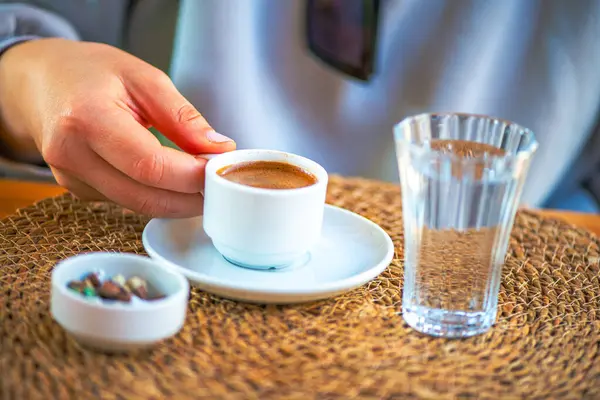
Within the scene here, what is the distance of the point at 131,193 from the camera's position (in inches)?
28.1

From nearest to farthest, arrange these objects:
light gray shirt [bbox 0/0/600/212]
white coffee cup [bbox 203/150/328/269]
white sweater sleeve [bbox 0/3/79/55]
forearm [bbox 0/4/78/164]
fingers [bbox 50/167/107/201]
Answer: white coffee cup [bbox 203/150/328/269]
fingers [bbox 50/167/107/201]
forearm [bbox 0/4/78/164]
white sweater sleeve [bbox 0/3/79/55]
light gray shirt [bbox 0/0/600/212]

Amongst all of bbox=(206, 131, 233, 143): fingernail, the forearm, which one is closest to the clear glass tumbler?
bbox=(206, 131, 233, 143): fingernail

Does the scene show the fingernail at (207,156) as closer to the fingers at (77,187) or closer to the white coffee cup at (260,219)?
the white coffee cup at (260,219)

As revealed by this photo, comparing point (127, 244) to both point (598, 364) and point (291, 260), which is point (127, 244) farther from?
point (598, 364)

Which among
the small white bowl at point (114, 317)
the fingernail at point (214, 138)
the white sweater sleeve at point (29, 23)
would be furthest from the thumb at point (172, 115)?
the white sweater sleeve at point (29, 23)

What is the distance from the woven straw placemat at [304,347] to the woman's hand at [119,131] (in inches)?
2.4

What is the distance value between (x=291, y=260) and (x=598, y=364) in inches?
10.5

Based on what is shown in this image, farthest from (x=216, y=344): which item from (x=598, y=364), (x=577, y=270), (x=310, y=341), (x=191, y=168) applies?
(x=577, y=270)

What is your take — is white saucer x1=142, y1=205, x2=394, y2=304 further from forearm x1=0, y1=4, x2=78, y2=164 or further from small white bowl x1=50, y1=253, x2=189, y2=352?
forearm x1=0, y1=4, x2=78, y2=164

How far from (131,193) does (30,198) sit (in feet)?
0.70

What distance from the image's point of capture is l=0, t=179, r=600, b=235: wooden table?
84 centimetres

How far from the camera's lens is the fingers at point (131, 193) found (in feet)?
2.32

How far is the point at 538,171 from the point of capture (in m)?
1.24

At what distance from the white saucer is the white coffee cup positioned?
0.07ft
